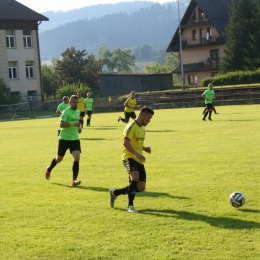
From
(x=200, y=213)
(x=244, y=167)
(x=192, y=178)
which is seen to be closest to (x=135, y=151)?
(x=200, y=213)

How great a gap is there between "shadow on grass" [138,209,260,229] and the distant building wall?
187 feet

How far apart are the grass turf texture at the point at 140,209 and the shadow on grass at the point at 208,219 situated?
0.6 inches

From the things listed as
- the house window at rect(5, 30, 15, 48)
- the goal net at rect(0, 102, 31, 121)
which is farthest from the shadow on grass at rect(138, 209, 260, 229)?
the house window at rect(5, 30, 15, 48)

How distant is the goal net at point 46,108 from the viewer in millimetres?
56344

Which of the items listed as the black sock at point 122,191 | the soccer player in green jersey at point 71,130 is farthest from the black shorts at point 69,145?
the black sock at point 122,191

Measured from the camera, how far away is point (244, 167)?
13203mm

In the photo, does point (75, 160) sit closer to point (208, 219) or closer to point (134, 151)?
point (134, 151)

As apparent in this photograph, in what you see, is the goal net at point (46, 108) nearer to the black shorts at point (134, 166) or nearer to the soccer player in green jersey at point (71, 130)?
the soccer player in green jersey at point (71, 130)

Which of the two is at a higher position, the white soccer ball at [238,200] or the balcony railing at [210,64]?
the balcony railing at [210,64]

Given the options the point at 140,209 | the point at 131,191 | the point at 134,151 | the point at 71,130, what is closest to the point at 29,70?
the point at 71,130

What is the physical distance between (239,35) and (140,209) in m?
57.8

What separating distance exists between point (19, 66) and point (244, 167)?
180 feet

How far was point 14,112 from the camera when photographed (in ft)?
178

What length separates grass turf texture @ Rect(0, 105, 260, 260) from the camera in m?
7.18
